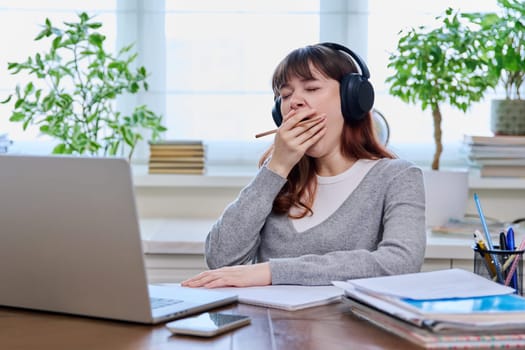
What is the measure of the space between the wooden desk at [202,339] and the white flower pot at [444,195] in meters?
1.39

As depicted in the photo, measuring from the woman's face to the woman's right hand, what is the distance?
2 cm

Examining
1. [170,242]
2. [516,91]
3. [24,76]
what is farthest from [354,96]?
[24,76]

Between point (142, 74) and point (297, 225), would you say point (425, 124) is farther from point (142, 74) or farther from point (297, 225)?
point (297, 225)

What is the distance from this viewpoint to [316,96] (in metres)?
1.81

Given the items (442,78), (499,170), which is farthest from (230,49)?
(499,170)

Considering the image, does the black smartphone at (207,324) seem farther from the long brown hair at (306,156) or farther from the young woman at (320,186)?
the long brown hair at (306,156)

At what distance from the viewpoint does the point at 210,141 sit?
300 centimetres

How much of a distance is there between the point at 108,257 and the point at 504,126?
189 cm

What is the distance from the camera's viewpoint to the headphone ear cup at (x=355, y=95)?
179 cm

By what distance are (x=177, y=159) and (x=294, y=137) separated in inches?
43.1

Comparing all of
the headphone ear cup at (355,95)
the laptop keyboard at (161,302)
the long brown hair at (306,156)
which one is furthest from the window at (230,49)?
the laptop keyboard at (161,302)

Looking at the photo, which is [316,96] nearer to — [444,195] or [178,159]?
[444,195]

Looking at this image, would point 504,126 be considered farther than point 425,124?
No

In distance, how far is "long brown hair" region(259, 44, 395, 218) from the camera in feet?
5.98
